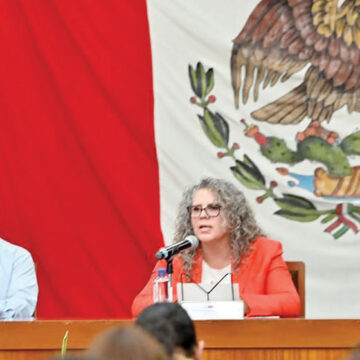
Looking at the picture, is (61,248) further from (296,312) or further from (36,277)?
(296,312)

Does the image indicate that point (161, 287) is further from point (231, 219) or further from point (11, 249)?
point (11, 249)

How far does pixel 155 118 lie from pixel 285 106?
21.7 inches

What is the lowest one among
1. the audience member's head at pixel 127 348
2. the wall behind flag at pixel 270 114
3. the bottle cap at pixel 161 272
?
the bottle cap at pixel 161 272

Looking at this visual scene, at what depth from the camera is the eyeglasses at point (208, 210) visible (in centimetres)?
414

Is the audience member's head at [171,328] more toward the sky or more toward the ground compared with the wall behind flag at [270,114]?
more toward the ground

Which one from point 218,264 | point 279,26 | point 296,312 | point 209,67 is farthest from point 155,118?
point 296,312

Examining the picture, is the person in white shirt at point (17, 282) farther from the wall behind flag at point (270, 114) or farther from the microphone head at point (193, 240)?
the microphone head at point (193, 240)

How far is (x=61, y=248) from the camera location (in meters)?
4.96

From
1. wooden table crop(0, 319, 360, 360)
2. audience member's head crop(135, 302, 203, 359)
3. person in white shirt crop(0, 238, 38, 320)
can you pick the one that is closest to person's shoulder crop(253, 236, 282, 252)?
wooden table crop(0, 319, 360, 360)

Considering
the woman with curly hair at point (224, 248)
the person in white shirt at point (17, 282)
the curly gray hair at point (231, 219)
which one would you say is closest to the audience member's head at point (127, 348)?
the woman with curly hair at point (224, 248)

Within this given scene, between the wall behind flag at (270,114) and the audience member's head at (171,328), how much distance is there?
8.51ft

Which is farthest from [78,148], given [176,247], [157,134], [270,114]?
[176,247]

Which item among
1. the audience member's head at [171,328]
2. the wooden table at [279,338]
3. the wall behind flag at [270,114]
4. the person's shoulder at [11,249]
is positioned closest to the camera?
the audience member's head at [171,328]

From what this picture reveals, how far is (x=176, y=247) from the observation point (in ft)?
12.1
